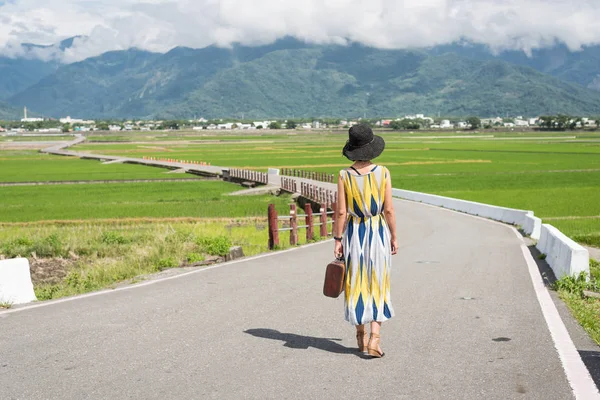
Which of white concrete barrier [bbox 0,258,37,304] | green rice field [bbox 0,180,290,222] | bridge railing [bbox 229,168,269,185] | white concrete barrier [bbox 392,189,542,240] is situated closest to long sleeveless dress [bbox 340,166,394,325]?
white concrete barrier [bbox 0,258,37,304]

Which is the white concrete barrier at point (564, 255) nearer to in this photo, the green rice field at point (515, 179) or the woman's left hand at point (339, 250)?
the woman's left hand at point (339, 250)

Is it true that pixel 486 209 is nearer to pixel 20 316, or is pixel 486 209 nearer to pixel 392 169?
pixel 20 316

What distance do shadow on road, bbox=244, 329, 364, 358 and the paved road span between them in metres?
0.01

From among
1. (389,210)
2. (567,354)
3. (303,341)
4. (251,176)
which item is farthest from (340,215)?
(251,176)

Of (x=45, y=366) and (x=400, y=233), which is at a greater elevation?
(x=45, y=366)

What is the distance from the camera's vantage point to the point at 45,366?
735cm

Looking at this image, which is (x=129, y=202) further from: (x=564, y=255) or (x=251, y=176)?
(x=564, y=255)

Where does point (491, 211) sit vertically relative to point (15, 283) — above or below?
below

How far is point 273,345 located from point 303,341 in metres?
0.35

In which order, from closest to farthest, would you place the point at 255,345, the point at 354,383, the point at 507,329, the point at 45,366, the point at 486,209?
the point at 354,383, the point at 45,366, the point at 255,345, the point at 507,329, the point at 486,209

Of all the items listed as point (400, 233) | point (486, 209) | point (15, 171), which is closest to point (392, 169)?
point (15, 171)

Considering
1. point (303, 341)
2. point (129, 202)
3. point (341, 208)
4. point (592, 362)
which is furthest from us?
point (129, 202)

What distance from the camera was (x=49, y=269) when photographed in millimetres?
19453

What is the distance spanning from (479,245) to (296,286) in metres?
9.26
